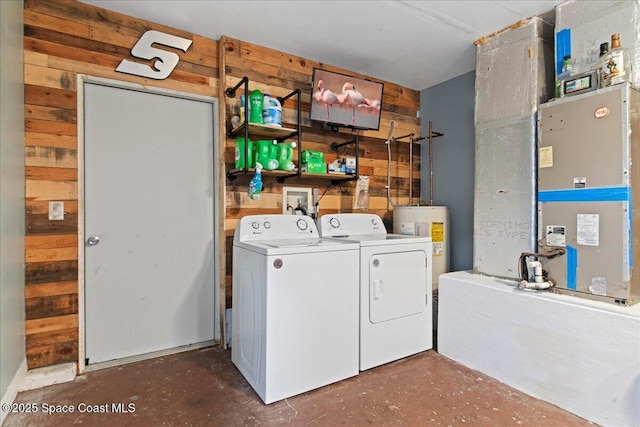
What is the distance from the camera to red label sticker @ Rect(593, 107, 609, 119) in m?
1.81

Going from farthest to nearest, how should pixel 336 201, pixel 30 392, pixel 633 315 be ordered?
pixel 336 201
pixel 30 392
pixel 633 315

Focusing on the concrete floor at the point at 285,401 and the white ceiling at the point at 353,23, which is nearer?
the concrete floor at the point at 285,401

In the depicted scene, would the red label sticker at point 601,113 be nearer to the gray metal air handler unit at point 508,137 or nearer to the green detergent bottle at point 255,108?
the gray metal air handler unit at point 508,137

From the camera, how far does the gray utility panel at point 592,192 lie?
1754 millimetres

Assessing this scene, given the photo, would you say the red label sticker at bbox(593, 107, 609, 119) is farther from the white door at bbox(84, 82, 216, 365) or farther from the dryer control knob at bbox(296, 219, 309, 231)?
the white door at bbox(84, 82, 216, 365)

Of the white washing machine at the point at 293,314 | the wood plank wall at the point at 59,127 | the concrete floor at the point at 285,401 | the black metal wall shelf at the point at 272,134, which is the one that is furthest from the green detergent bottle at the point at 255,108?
the concrete floor at the point at 285,401

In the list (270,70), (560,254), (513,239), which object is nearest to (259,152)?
(270,70)

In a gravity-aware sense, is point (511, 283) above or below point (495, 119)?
below

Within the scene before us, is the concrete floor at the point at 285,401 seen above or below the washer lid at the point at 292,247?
below

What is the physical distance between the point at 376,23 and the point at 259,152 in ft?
4.03

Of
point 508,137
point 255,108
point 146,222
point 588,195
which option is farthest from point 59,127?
point 588,195

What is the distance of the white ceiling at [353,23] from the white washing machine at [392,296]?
4.59ft

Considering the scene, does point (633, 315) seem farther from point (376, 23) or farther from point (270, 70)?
point (270, 70)

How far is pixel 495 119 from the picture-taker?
245 cm
